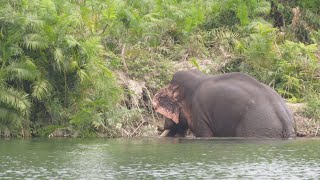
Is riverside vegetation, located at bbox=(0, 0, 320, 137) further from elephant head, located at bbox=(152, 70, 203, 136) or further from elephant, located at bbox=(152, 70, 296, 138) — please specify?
elephant, located at bbox=(152, 70, 296, 138)

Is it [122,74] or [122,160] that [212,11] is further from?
[122,160]

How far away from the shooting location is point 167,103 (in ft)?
73.0

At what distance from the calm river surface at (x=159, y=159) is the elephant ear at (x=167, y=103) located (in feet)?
3.45

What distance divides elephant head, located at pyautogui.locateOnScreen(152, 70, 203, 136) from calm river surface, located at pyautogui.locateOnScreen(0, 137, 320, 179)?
99 centimetres

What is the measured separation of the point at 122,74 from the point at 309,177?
413 inches

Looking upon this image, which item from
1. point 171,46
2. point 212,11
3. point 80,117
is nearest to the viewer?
point 80,117

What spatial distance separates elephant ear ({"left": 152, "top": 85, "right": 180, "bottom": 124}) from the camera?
72.7ft

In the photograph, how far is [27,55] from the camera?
2195 cm

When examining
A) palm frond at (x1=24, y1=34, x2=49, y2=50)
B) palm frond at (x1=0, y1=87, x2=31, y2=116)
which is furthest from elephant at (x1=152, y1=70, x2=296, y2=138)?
palm frond at (x1=0, y1=87, x2=31, y2=116)

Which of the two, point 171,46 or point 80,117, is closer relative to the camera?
point 80,117

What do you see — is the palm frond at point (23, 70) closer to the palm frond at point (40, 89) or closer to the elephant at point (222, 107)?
the palm frond at point (40, 89)

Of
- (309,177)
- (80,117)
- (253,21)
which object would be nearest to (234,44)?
(253,21)

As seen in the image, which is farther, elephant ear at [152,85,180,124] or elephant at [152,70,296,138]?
elephant ear at [152,85,180,124]

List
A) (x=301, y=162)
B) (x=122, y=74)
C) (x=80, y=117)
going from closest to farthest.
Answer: (x=301, y=162), (x=80, y=117), (x=122, y=74)
